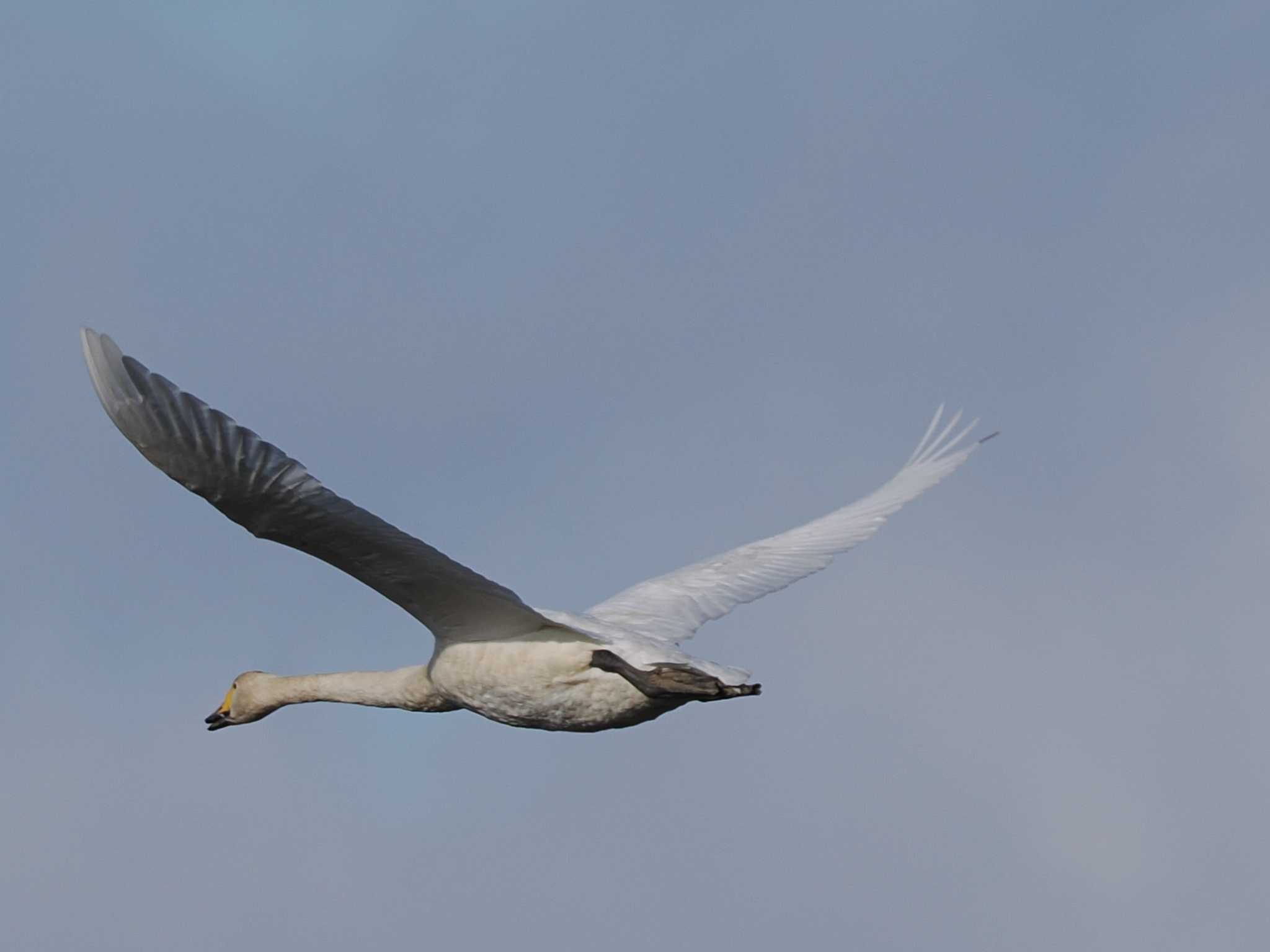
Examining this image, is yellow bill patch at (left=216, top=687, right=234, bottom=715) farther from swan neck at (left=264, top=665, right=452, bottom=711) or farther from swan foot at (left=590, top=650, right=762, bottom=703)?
swan foot at (left=590, top=650, right=762, bottom=703)

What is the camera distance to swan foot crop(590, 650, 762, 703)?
13.8 meters

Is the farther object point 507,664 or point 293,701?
point 293,701

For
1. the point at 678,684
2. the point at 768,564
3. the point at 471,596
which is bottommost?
the point at 678,684

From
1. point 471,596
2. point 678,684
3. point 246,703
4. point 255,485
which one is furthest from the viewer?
point 246,703

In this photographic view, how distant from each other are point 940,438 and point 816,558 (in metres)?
2.16

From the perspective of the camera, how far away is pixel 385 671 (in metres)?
16.3

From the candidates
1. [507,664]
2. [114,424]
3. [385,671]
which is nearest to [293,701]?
[385,671]

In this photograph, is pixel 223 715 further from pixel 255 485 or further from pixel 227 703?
pixel 255 485

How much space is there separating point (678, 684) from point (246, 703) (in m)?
4.96

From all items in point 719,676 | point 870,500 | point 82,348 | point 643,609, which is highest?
point 870,500

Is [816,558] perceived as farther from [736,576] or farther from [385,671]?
[385,671]

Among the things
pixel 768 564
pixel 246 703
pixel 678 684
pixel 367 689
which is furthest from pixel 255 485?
pixel 768 564

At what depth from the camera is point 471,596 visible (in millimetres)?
14859

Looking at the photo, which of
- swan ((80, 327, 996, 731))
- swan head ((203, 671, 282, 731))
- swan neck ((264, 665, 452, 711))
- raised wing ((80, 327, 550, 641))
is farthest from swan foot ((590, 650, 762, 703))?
swan head ((203, 671, 282, 731))
